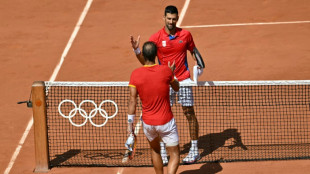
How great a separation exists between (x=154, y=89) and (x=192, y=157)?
247cm

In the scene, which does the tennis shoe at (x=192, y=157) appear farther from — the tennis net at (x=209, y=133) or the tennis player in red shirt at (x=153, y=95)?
the tennis player in red shirt at (x=153, y=95)

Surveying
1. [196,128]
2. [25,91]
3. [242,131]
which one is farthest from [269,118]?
[25,91]

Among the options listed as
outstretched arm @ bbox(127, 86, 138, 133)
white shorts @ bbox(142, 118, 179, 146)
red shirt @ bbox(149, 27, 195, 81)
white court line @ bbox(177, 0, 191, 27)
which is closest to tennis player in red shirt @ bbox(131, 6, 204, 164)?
red shirt @ bbox(149, 27, 195, 81)

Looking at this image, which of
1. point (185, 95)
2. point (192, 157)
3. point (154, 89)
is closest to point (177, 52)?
point (185, 95)

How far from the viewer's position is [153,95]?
8711mm

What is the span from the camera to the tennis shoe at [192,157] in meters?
10.7

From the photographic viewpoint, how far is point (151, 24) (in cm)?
1841

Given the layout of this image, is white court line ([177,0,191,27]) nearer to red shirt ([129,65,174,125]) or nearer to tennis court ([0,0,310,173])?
tennis court ([0,0,310,173])

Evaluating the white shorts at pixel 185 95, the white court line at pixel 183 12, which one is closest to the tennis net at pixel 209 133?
the white shorts at pixel 185 95

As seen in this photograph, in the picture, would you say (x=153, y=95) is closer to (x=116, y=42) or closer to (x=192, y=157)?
(x=192, y=157)

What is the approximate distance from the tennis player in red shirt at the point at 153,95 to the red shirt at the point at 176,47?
1646 mm

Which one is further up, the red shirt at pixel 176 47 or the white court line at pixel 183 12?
the red shirt at pixel 176 47

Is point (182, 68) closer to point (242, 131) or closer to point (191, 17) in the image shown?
point (242, 131)

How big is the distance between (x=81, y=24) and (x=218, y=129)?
7.82 metres
